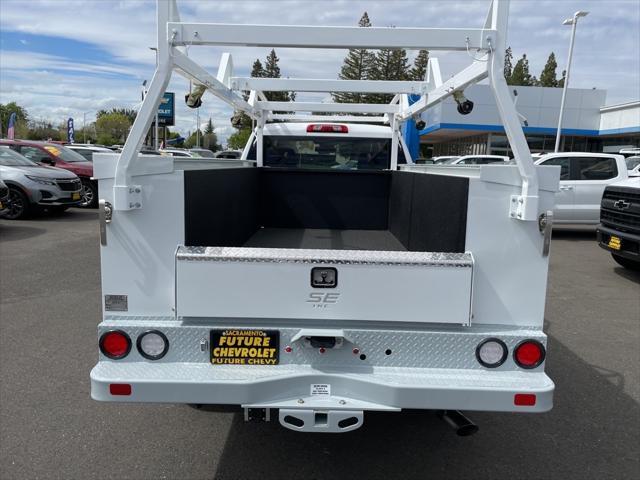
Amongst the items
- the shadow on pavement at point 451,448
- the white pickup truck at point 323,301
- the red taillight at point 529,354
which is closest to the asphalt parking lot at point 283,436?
the shadow on pavement at point 451,448

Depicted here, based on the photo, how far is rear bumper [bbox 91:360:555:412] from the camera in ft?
8.52

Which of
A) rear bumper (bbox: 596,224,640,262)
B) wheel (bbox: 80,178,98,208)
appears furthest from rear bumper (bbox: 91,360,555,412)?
wheel (bbox: 80,178,98,208)

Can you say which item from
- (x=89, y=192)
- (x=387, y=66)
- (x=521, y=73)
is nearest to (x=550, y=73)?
(x=521, y=73)

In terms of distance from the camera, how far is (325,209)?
229 inches

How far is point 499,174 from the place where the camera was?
2664mm

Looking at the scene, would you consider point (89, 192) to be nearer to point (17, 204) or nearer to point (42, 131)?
point (17, 204)

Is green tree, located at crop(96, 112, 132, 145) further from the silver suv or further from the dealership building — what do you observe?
the silver suv

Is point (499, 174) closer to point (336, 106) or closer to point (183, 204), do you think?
point (183, 204)

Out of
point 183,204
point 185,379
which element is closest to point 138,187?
point 183,204

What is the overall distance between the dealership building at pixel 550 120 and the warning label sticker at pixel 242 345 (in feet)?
112

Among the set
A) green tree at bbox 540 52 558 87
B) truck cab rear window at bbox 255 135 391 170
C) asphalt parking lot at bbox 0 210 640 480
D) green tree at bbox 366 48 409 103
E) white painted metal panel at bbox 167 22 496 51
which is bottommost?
asphalt parking lot at bbox 0 210 640 480

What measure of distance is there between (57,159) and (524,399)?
16.8m

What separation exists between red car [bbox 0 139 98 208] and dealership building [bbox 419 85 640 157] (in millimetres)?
24098

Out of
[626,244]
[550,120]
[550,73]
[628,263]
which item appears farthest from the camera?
[550,73]
